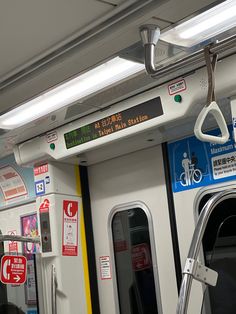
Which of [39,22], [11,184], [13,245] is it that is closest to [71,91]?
[39,22]

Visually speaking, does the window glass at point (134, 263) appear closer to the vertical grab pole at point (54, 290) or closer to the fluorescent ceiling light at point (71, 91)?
the vertical grab pole at point (54, 290)

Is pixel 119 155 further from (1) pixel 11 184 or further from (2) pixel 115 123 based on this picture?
(1) pixel 11 184

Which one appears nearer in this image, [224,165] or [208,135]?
[208,135]

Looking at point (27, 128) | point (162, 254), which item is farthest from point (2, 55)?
point (162, 254)

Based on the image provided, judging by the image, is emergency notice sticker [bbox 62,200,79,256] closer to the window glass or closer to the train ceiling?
the window glass

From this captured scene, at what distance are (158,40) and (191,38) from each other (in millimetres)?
164

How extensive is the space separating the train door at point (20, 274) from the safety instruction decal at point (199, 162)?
1289mm

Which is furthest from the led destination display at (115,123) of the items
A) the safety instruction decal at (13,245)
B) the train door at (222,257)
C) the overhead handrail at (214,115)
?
the safety instruction decal at (13,245)

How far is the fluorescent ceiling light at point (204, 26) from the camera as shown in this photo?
2.25 metres

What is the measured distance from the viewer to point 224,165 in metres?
3.42

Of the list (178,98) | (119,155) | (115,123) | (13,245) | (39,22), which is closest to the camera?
(39,22)

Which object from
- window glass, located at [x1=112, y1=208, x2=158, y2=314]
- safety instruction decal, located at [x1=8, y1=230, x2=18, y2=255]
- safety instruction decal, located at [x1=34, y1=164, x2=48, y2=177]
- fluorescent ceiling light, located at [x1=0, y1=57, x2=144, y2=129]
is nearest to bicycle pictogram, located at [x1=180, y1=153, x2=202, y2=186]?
window glass, located at [x1=112, y1=208, x2=158, y2=314]

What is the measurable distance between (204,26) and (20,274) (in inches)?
92.9

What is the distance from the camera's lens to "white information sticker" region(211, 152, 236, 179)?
3.38 metres
